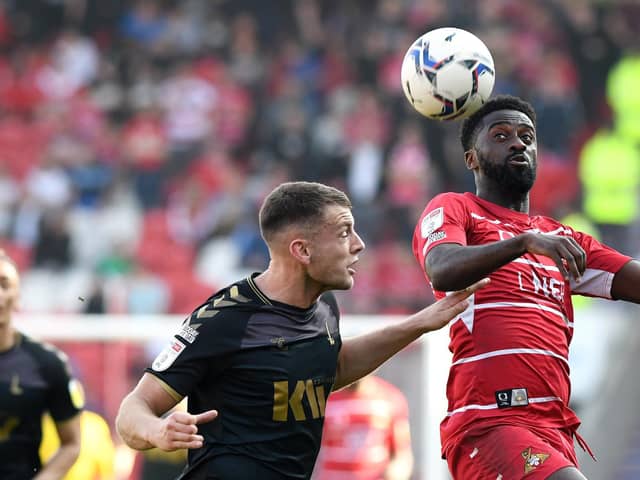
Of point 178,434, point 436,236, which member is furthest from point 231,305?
point 436,236

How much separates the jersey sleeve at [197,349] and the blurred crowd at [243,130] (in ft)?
25.5

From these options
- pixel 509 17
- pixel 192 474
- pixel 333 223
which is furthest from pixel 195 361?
pixel 509 17

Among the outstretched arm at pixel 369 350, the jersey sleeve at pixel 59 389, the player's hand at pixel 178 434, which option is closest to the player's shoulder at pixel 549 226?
the outstretched arm at pixel 369 350

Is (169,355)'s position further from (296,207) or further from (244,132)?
(244,132)

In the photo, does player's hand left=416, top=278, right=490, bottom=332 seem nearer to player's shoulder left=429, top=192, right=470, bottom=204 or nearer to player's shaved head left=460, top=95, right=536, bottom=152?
player's shoulder left=429, top=192, right=470, bottom=204

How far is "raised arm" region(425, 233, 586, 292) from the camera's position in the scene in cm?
412

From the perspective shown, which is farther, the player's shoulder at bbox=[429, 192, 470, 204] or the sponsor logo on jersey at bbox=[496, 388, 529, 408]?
the player's shoulder at bbox=[429, 192, 470, 204]

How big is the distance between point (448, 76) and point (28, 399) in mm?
2846

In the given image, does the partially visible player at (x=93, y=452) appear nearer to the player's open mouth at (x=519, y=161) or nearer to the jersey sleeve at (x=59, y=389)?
the jersey sleeve at (x=59, y=389)

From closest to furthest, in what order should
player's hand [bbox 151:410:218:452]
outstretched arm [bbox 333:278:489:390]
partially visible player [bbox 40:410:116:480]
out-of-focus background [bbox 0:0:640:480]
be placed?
player's hand [bbox 151:410:218:452] < outstretched arm [bbox 333:278:489:390] < partially visible player [bbox 40:410:116:480] < out-of-focus background [bbox 0:0:640:480]

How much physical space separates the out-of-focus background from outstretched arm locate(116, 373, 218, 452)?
7.47 m

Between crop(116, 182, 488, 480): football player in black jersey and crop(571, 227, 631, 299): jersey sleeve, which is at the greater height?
crop(571, 227, 631, 299): jersey sleeve

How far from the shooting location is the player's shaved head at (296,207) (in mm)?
4773

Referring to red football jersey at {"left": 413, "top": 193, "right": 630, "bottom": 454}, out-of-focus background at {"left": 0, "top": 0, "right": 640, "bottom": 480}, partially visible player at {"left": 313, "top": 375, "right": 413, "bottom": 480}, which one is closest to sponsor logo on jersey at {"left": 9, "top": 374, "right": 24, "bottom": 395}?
red football jersey at {"left": 413, "top": 193, "right": 630, "bottom": 454}
